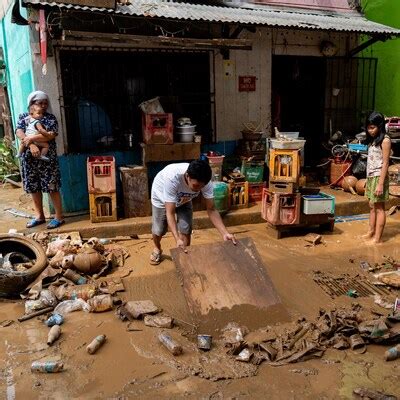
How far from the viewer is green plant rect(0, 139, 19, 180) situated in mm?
11211

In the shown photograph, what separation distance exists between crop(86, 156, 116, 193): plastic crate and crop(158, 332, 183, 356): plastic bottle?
351 centimetres

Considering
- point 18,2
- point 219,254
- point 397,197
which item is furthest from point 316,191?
point 18,2

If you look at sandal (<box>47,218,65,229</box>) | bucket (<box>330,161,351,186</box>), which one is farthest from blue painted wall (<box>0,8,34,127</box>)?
bucket (<box>330,161,351,186</box>)

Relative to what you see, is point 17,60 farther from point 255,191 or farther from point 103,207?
point 255,191

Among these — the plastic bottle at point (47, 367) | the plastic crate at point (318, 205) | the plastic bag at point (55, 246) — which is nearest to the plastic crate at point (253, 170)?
the plastic crate at point (318, 205)

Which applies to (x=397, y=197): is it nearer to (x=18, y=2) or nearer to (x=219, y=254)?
(x=219, y=254)

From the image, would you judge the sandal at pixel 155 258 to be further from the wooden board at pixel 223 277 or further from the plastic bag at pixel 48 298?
the wooden board at pixel 223 277

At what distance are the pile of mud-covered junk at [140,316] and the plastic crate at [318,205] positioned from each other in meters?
1.45

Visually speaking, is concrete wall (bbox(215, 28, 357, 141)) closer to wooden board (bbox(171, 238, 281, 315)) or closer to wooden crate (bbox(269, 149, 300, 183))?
wooden crate (bbox(269, 149, 300, 183))

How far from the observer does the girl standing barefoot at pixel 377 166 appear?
19.9ft

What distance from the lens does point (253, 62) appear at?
29.0 ft

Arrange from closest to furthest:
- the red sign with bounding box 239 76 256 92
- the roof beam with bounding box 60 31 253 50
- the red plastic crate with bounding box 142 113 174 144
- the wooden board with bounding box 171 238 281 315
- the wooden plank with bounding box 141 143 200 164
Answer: the wooden board with bounding box 171 238 281 315, the roof beam with bounding box 60 31 253 50, the red plastic crate with bounding box 142 113 174 144, the wooden plank with bounding box 141 143 200 164, the red sign with bounding box 239 76 256 92

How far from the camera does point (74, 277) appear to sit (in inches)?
207

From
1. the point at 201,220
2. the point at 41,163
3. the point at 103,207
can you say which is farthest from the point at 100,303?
the point at 201,220
